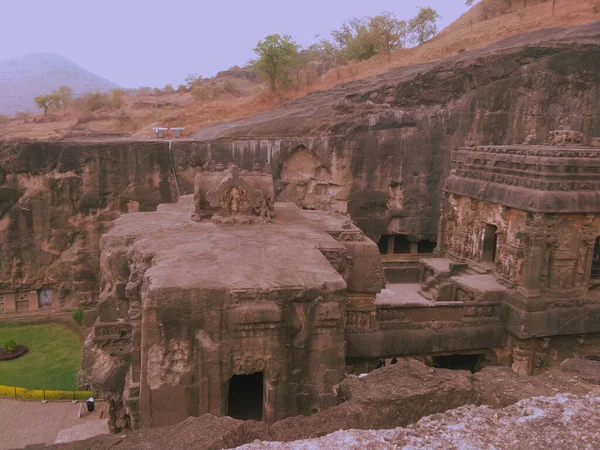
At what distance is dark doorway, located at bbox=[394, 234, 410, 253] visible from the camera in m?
20.2

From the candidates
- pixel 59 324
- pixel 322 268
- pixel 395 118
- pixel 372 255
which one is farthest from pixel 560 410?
pixel 59 324

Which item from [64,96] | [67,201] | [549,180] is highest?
[64,96]

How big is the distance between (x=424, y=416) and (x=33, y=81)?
516ft

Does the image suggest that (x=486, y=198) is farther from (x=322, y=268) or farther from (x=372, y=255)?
(x=322, y=268)

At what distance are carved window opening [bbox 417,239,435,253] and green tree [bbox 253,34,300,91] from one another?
12303 mm

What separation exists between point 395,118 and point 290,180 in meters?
4.73

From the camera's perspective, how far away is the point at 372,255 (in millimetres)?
9250

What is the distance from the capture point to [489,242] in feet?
40.0

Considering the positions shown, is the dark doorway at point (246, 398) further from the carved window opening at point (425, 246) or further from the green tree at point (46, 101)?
the green tree at point (46, 101)

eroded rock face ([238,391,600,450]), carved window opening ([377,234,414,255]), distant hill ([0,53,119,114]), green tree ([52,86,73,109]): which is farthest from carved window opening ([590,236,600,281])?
distant hill ([0,53,119,114])

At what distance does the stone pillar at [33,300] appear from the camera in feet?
58.7

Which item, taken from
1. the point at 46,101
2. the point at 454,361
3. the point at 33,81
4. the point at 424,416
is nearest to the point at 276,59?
the point at 46,101

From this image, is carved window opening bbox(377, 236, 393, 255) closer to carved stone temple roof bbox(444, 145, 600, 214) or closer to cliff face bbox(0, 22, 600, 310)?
cliff face bbox(0, 22, 600, 310)

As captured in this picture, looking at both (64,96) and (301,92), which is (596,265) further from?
(64,96)
